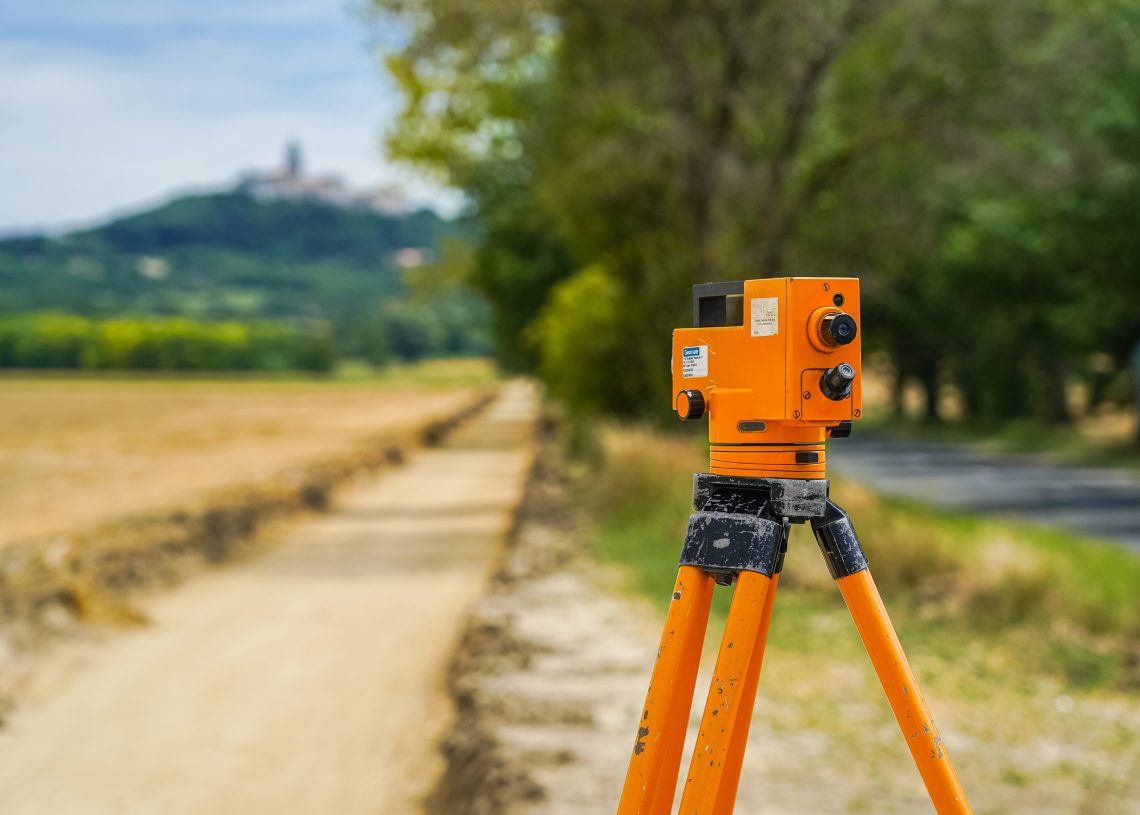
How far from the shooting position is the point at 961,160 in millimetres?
15805

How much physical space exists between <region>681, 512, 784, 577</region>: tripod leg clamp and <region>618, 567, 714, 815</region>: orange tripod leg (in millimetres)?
A: 37

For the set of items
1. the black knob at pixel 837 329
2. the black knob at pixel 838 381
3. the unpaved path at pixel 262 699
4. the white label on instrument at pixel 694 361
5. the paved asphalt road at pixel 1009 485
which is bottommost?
the paved asphalt road at pixel 1009 485

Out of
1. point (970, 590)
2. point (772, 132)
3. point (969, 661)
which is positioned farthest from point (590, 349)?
point (969, 661)

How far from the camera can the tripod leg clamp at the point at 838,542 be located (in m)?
2.21

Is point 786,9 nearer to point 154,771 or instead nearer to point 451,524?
point 451,524

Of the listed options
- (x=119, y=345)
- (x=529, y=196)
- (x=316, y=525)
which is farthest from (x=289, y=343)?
(x=316, y=525)

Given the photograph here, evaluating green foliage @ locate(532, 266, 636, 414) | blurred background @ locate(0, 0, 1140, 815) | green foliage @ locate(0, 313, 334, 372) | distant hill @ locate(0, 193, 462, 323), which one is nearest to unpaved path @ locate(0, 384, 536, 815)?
blurred background @ locate(0, 0, 1140, 815)

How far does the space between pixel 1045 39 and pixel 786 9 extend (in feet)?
11.2

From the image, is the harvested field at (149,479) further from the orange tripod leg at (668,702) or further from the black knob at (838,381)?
the black knob at (838,381)

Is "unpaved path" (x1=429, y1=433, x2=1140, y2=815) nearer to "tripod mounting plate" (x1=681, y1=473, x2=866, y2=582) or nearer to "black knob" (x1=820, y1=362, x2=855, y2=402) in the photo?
"tripod mounting plate" (x1=681, y1=473, x2=866, y2=582)

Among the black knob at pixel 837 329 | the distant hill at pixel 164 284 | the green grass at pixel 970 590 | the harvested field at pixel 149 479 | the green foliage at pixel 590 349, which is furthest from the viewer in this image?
the distant hill at pixel 164 284

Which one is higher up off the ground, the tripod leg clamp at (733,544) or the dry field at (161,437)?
the tripod leg clamp at (733,544)

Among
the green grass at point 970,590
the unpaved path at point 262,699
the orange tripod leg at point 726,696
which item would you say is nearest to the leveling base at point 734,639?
the orange tripod leg at point 726,696

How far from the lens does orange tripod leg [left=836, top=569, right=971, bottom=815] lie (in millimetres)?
2139
